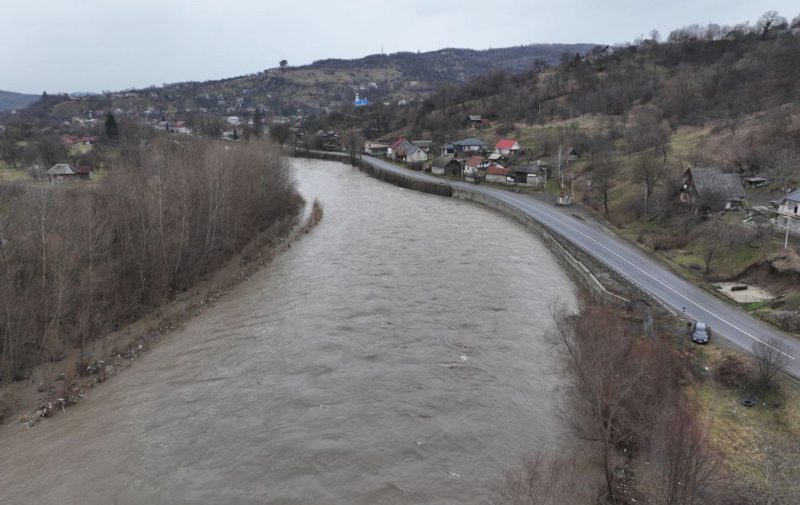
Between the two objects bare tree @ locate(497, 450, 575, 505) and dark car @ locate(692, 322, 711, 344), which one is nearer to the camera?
bare tree @ locate(497, 450, 575, 505)

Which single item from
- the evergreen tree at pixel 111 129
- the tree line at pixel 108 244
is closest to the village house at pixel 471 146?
the tree line at pixel 108 244

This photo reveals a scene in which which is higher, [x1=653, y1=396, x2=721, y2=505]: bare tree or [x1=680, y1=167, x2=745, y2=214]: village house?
[x1=680, y1=167, x2=745, y2=214]: village house

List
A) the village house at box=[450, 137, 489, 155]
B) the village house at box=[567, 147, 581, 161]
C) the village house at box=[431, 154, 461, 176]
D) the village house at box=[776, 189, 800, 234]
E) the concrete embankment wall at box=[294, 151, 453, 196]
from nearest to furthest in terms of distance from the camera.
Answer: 1. the village house at box=[776, 189, 800, 234]
2. the concrete embankment wall at box=[294, 151, 453, 196]
3. the village house at box=[567, 147, 581, 161]
4. the village house at box=[431, 154, 461, 176]
5. the village house at box=[450, 137, 489, 155]

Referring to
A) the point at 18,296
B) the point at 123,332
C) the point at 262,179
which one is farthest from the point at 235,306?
the point at 262,179

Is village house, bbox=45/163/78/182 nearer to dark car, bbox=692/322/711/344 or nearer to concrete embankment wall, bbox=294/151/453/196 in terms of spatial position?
concrete embankment wall, bbox=294/151/453/196

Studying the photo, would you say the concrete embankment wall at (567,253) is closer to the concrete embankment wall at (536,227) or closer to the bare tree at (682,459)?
the concrete embankment wall at (536,227)

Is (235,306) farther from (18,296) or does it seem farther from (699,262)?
(699,262)

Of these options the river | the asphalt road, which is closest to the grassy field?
the river
